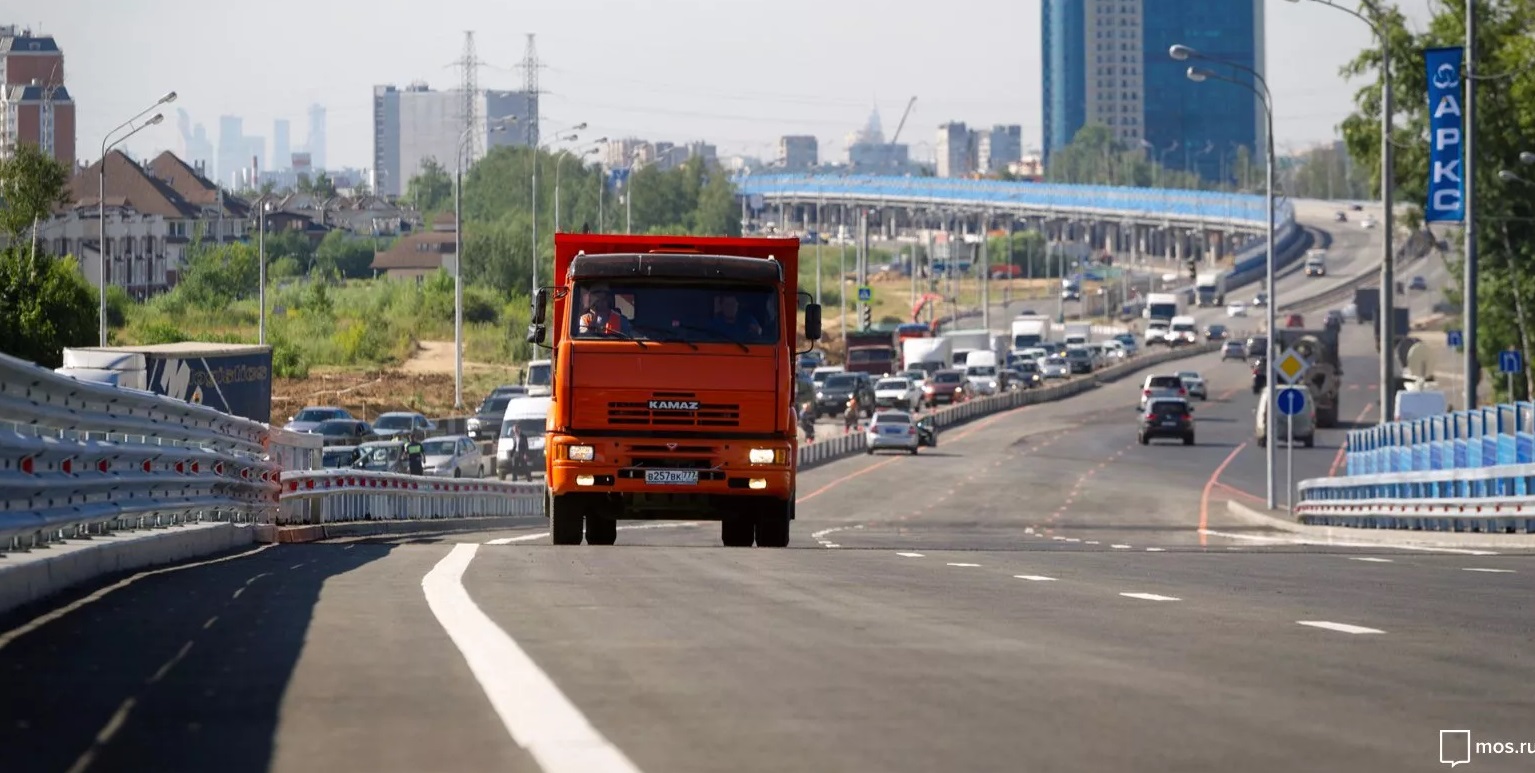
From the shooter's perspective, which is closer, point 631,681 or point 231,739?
point 231,739

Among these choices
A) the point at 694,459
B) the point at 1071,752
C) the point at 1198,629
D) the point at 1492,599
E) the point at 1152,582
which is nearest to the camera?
the point at 1071,752

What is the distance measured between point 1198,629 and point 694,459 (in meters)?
11.7

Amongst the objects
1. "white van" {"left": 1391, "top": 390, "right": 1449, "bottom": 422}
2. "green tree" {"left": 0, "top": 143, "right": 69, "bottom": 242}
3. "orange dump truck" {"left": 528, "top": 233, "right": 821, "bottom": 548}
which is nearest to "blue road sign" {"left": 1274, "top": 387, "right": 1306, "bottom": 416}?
"white van" {"left": 1391, "top": 390, "right": 1449, "bottom": 422}

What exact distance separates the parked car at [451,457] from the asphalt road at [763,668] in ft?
115

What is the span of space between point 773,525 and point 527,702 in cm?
1616

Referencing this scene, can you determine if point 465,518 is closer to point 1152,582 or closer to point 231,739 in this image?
point 1152,582

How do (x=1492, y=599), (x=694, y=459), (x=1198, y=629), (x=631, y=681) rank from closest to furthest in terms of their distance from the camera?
1. (x=631, y=681)
2. (x=1198, y=629)
3. (x=1492, y=599)
4. (x=694, y=459)

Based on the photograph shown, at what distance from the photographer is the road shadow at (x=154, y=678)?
269 inches

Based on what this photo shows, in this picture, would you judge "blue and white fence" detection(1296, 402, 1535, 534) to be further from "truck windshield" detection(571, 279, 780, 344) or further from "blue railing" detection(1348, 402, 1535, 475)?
"truck windshield" detection(571, 279, 780, 344)

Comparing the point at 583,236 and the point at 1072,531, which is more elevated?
the point at 583,236

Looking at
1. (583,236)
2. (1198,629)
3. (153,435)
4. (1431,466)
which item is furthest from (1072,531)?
(1198,629)

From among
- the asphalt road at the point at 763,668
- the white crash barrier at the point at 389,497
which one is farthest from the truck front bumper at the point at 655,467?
the white crash barrier at the point at 389,497

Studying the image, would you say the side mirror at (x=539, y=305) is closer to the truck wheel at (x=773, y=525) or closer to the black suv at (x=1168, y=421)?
the truck wheel at (x=773, y=525)

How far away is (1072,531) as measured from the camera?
142 ft
